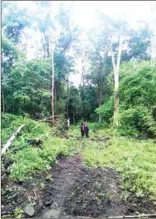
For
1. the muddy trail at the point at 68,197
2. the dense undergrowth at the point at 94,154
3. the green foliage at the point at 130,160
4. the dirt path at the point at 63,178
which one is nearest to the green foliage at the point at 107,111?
the dense undergrowth at the point at 94,154

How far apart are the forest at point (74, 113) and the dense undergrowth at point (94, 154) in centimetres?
2

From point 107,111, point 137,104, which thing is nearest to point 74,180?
point 107,111

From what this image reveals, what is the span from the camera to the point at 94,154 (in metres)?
4.96

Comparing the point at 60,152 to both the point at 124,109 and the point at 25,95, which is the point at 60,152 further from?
the point at 124,109

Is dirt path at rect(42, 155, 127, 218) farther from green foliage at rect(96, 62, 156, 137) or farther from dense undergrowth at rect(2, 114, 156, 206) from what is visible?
green foliage at rect(96, 62, 156, 137)

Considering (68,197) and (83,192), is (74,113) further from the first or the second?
(68,197)

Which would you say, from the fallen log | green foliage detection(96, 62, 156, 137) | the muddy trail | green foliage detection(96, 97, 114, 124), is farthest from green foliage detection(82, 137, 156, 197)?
the fallen log

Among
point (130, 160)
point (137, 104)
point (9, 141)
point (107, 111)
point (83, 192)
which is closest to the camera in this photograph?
point (83, 192)

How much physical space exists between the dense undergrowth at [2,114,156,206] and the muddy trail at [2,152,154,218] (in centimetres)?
17

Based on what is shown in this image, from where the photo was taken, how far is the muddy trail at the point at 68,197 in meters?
2.77

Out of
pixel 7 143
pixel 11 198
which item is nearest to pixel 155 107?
pixel 7 143

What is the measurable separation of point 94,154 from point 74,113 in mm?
1659

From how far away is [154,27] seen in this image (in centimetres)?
642

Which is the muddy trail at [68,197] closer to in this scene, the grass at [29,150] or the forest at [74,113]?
the forest at [74,113]
